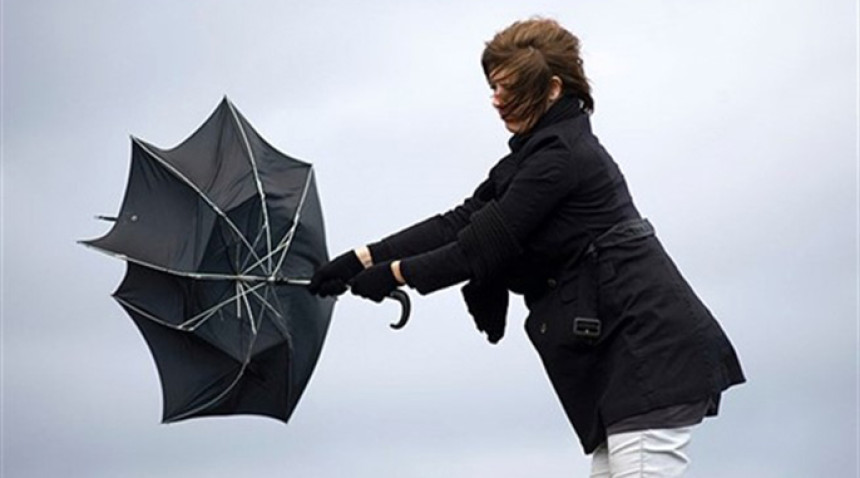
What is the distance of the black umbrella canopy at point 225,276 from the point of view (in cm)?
999

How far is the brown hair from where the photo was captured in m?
8.59

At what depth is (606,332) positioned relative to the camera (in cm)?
852

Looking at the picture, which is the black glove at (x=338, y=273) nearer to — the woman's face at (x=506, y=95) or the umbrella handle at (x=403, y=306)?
the umbrella handle at (x=403, y=306)

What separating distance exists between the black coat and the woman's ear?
4cm

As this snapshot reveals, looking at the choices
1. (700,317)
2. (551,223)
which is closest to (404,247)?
(551,223)

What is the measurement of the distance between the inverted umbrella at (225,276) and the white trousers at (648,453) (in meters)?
2.26

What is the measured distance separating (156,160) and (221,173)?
15.8 inches

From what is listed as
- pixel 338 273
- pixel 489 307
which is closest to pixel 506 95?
pixel 489 307

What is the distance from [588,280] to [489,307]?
0.77 m

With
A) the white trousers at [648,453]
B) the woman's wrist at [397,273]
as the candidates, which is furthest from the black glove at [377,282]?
the white trousers at [648,453]

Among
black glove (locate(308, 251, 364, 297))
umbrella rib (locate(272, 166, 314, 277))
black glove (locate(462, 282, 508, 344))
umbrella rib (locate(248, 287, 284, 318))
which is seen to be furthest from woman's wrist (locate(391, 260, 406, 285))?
umbrella rib (locate(248, 287, 284, 318))

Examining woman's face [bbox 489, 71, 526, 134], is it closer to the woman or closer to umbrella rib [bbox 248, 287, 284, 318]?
the woman

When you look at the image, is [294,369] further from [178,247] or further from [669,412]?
[669,412]

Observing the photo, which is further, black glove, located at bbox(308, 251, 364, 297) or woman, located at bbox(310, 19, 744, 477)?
black glove, located at bbox(308, 251, 364, 297)
